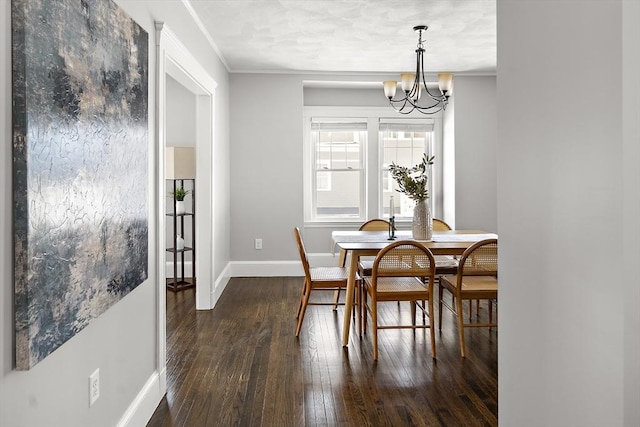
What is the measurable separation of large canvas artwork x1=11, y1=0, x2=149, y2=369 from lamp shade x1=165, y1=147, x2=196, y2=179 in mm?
3258

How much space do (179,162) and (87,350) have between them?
3893 millimetres

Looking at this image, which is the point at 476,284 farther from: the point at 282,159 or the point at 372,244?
the point at 282,159

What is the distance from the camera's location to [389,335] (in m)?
3.95

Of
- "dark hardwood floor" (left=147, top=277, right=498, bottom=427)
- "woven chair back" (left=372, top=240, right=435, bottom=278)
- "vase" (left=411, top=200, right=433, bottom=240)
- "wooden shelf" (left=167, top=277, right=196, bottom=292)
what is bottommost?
"dark hardwood floor" (left=147, top=277, right=498, bottom=427)

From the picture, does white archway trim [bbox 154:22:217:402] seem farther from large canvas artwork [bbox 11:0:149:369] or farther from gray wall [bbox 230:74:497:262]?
gray wall [bbox 230:74:497:262]

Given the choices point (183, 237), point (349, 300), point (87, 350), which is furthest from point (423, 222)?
point (183, 237)

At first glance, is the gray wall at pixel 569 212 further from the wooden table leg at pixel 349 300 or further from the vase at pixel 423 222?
the vase at pixel 423 222

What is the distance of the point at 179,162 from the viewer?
18.2ft

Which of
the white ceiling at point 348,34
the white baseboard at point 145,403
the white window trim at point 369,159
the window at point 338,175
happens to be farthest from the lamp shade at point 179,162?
the white baseboard at point 145,403

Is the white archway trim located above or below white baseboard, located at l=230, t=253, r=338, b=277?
above

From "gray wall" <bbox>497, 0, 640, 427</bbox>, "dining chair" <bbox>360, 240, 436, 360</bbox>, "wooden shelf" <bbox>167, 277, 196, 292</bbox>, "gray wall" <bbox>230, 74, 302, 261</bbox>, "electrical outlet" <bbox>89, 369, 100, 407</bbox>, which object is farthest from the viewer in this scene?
"gray wall" <bbox>230, 74, 302, 261</bbox>

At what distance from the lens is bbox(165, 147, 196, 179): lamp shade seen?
18.1ft

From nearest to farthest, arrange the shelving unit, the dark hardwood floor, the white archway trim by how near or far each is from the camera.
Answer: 1. the dark hardwood floor
2. the white archway trim
3. the shelving unit

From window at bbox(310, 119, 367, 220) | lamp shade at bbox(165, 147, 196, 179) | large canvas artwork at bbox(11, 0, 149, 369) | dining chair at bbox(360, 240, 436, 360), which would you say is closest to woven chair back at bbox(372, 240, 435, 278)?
dining chair at bbox(360, 240, 436, 360)
